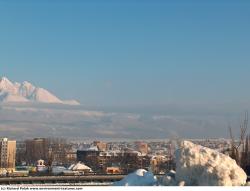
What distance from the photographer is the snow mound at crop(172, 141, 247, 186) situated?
87.9 feet

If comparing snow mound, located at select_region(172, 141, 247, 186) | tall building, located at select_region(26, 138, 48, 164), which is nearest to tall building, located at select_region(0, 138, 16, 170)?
tall building, located at select_region(26, 138, 48, 164)

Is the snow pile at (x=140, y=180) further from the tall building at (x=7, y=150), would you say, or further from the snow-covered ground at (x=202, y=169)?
the tall building at (x=7, y=150)

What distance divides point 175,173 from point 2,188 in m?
9.30

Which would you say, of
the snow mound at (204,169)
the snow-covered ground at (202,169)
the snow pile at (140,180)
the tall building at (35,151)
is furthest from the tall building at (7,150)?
the snow mound at (204,169)

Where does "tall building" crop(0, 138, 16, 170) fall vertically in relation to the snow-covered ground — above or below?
above

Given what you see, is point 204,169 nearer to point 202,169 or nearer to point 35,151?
point 202,169

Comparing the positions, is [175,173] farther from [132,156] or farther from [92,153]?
[92,153]

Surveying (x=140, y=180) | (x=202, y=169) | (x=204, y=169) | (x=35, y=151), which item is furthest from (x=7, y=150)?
(x=204, y=169)

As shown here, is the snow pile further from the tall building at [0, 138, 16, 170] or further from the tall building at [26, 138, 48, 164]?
the tall building at [26, 138, 48, 164]

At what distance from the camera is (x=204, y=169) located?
26.9 meters

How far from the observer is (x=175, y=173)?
28000 mm

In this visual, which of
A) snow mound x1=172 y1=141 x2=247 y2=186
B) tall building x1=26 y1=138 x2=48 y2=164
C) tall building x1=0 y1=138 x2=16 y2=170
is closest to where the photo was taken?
snow mound x1=172 y1=141 x2=247 y2=186

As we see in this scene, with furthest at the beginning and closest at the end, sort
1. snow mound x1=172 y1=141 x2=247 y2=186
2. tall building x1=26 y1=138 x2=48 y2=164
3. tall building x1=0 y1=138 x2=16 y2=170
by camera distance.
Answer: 1. tall building x1=26 y1=138 x2=48 y2=164
2. tall building x1=0 y1=138 x2=16 y2=170
3. snow mound x1=172 y1=141 x2=247 y2=186

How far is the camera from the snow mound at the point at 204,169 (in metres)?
26.8
